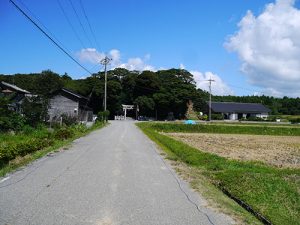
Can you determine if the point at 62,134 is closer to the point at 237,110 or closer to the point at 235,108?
the point at 237,110

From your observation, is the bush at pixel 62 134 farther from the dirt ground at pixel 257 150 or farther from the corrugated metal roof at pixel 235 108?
the corrugated metal roof at pixel 235 108

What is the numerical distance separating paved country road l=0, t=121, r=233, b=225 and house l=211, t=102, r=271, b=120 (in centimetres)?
9123

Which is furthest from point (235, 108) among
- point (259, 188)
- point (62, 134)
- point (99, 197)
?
point (99, 197)

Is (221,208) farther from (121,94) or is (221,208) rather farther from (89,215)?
(121,94)

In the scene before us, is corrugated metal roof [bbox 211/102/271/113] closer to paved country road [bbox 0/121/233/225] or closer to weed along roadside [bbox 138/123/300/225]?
weed along roadside [bbox 138/123/300/225]

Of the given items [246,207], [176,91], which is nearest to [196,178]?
[246,207]

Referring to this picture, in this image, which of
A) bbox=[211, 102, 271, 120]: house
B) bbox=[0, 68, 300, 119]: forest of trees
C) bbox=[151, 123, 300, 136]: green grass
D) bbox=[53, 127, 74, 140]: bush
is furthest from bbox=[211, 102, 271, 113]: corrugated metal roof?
bbox=[53, 127, 74, 140]: bush

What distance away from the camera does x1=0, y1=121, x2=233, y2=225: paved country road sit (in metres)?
6.68

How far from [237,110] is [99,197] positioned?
99.3 m

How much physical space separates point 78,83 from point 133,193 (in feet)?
269

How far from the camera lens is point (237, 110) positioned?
104688 millimetres

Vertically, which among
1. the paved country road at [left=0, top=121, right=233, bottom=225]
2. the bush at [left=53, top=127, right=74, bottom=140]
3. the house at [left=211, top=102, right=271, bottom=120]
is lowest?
the paved country road at [left=0, top=121, right=233, bottom=225]

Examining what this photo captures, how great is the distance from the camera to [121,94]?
3597 inches

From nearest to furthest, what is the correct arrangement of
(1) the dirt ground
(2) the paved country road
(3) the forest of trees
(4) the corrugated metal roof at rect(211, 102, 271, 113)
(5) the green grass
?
1. (2) the paved country road
2. (1) the dirt ground
3. (5) the green grass
4. (3) the forest of trees
5. (4) the corrugated metal roof at rect(211, 102, 271, 113)
